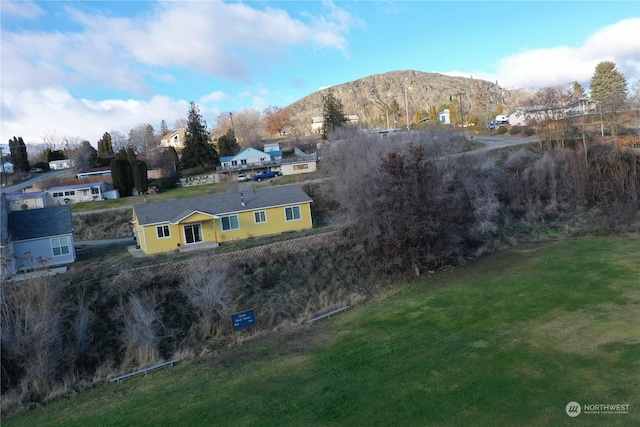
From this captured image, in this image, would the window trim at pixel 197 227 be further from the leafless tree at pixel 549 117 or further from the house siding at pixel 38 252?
the leafless tree at pixel 549 117

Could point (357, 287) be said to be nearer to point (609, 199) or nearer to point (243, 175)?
point (609, 199)

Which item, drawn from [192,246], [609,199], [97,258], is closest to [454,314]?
[192,246]

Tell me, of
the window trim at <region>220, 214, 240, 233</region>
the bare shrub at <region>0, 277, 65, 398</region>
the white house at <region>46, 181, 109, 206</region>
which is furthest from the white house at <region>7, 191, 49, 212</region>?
the bare shrub at <region>0, 277, 65, 398</region>

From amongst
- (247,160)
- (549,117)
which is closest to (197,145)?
(247,160)

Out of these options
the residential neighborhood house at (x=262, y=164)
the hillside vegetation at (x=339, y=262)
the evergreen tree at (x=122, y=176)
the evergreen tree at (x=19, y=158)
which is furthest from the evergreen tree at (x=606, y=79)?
the evergreen tree at (x=19, y=158)

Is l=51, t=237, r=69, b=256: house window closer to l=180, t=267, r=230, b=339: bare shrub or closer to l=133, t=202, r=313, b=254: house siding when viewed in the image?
l=133, t=202, r=313, b=254: house siding

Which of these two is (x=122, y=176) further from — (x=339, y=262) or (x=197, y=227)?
(x=339, y=262)

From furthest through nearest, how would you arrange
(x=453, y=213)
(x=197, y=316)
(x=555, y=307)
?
(x=453, y=213) < (x=197, y=316) < (x=555, y=307)
